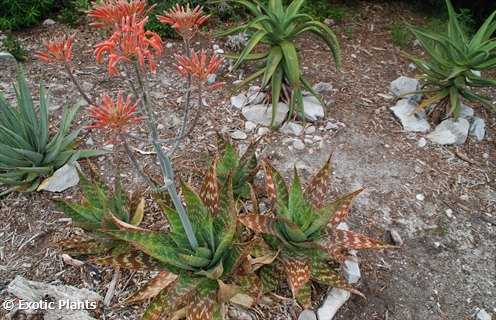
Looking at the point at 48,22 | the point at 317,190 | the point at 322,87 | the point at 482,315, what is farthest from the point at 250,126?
the point at 48,22

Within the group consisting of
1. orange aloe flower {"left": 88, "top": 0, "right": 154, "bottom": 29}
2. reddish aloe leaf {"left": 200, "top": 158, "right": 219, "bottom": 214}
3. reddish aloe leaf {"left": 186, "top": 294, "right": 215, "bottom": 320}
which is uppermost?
orange aloe flower {"left": 88, "top": 0, "right": 154, "bottom": 29}

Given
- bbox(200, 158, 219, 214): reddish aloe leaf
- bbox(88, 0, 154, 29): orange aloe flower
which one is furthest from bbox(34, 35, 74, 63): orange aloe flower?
bbox(200, 158, 219, 214): reddish aloe leaf

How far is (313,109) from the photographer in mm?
3744

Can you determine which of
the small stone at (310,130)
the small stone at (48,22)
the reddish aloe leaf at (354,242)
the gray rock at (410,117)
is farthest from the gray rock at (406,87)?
the small stone at (48,22)

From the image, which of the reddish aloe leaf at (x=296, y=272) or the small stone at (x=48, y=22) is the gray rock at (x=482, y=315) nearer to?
the reddish aloe leaf at (x=296, y=272)

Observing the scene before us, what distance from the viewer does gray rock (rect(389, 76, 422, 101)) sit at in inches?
155

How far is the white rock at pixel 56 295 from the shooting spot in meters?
2.39

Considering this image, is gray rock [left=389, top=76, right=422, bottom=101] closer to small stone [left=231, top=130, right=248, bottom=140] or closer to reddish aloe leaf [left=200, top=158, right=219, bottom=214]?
small stone [left=231, top=130, right=248, bottom=140]

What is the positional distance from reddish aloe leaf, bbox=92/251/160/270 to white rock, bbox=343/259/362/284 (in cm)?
110

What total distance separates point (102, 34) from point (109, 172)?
179cm

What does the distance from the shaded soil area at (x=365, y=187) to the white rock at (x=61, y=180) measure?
5cm

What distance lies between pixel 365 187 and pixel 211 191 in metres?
1.39

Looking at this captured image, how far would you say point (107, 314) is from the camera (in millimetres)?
2465

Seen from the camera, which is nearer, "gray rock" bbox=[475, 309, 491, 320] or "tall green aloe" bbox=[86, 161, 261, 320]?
"tall green aloe" bbox=[86, 161, 261, 320]
